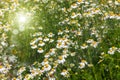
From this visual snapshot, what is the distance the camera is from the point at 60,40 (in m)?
4.95

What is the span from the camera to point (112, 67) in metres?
4.37

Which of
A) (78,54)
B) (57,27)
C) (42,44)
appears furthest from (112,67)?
(57,27)

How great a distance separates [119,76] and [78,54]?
96 centimetres

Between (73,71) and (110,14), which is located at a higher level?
(110,14)

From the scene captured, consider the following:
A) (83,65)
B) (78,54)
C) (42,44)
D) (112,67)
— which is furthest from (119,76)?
(42,44)

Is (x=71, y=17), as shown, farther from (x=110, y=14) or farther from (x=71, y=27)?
(x=110, y=14)

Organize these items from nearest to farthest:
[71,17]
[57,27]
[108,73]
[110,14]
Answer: [108,73] < [110,14] < [71,17] < [57,27]

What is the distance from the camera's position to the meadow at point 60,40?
455 centimetres

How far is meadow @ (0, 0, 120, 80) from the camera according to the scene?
4547mm

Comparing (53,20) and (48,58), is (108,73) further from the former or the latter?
(53,20)

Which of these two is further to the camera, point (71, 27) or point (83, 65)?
point (71, 27)

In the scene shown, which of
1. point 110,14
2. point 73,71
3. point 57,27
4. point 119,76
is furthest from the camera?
point 57,27

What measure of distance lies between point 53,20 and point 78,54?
52.1 inches

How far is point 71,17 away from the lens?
5.52m
